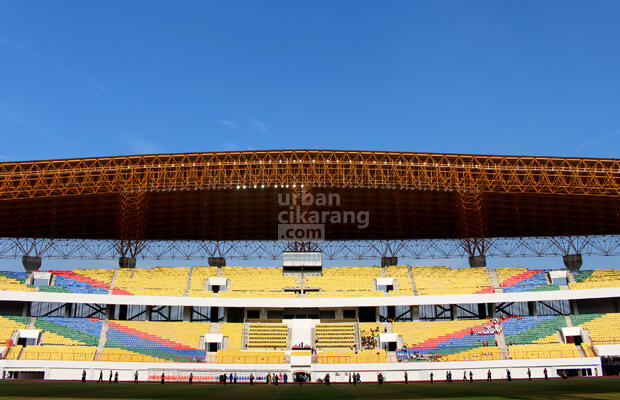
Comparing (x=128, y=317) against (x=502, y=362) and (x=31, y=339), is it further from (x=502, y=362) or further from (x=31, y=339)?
(x=502, y=362)

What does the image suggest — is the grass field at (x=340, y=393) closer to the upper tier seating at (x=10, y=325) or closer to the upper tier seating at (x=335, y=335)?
the upper tier seating at (x=335, y=335)

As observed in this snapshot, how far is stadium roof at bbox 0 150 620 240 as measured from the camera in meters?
52.7

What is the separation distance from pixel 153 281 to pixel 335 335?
24.3 m

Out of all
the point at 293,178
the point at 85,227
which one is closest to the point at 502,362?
the point at 293,178

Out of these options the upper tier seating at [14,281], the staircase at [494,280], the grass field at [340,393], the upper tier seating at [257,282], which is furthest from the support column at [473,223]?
the upper tier seating at [14,281]

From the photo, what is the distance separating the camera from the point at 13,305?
5969 cm

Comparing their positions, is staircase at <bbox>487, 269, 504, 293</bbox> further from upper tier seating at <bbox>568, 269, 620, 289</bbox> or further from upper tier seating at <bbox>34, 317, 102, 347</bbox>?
upper tier seating at <bbox>34, 317, 102, 347</bbox>

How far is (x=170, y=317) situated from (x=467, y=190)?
4000 centimetres

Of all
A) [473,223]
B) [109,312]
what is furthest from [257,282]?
[473,223]

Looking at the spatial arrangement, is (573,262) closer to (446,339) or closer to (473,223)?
(473,223)

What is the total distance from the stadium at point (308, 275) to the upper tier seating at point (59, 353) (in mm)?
175

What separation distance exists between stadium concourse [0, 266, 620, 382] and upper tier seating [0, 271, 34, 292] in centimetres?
32

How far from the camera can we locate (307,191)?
5619cm

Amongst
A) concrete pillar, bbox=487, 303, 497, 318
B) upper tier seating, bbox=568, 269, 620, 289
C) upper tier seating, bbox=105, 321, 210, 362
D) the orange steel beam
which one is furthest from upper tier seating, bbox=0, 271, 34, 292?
upper tier seating, bbox=568, 269, 620, 289
